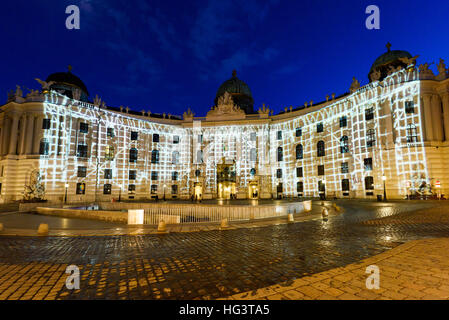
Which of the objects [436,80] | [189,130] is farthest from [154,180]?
[436,80]

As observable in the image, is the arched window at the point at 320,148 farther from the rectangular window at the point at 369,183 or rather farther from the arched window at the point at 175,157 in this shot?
the arched window at the point at 175,157

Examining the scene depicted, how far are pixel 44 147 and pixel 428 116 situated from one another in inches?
2026

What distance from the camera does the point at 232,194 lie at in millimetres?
39812

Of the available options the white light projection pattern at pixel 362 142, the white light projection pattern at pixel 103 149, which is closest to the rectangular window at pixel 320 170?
the white light projection pattern at pixel 362 142

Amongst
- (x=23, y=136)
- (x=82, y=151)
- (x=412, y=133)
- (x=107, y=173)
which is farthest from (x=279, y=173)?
(x=23, y=136)

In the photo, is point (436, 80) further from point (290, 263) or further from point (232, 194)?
point (290, 263)

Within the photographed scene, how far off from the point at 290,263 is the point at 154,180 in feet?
128

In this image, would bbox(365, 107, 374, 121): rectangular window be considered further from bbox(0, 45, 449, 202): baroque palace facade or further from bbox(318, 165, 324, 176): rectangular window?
bbox(318, 165, 324, 176): rectangular window

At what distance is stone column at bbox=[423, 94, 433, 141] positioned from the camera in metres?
25.7

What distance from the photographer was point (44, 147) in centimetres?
3259

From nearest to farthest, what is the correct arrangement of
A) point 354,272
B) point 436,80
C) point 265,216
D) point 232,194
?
point 354,272
point 265,216
point 436,80
point 232,194

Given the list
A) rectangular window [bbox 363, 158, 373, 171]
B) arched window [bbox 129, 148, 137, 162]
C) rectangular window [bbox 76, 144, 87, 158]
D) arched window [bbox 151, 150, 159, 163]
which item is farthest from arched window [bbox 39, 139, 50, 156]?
rectangular window [bbox 363, 158, 373, 171]

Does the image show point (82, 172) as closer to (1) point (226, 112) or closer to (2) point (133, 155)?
(2) point (133, 155)
